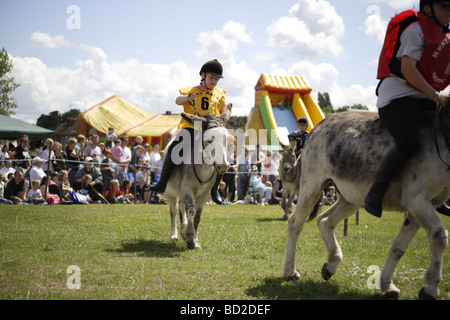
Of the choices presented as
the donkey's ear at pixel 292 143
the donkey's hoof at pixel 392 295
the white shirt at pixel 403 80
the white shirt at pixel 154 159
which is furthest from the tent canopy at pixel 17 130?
the donkey's hoof at pixel 392 295

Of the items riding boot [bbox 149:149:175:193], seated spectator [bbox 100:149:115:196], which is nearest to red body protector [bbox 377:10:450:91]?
riding boot [bbox 149:149:175:193]

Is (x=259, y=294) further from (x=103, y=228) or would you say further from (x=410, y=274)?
(x=103, y=228)

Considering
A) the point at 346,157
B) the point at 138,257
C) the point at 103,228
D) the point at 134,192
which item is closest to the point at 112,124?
the point at 134,192

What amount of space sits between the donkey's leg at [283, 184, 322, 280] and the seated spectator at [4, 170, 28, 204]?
11771 millimetres

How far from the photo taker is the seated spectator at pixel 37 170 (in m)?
15.4

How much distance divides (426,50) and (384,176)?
126 centimetres

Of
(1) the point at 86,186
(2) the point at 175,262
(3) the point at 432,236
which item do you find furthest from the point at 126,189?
(3) the point at 432,236

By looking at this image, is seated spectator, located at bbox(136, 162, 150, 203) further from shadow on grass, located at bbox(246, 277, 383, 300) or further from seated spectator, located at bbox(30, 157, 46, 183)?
shadow on grass, located at bbox(246, 277, 383, 300)

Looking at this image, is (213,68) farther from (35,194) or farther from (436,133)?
(35,194)

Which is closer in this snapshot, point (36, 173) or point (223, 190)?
point (36, 173)

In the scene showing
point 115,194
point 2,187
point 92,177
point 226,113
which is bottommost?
point 115,194

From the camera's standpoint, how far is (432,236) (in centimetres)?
414

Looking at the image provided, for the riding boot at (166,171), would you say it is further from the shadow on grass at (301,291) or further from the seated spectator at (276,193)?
the seated spectator at (276,193)
